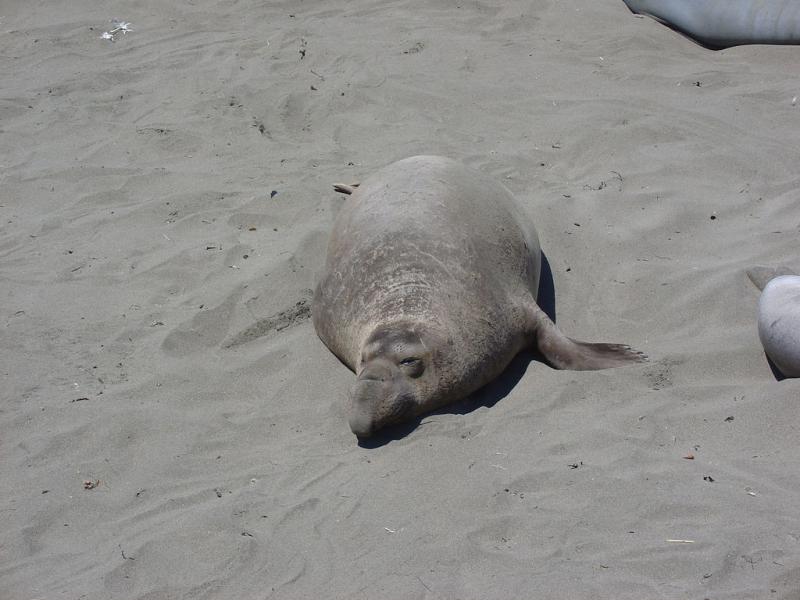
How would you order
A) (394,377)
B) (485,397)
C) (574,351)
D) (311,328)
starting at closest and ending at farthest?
(394,377)
(485,397)
(574,351)
(311,328)

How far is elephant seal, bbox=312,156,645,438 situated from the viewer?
13.3 ft

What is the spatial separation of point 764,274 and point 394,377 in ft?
6.63

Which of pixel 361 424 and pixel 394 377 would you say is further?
pixel 394 377

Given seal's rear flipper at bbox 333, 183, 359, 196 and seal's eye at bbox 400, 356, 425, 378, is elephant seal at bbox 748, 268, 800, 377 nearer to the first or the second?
seal's eye at bbox 400, 356, 425, 378

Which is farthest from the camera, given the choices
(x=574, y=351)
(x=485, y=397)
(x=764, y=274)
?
(x=764, y=274)

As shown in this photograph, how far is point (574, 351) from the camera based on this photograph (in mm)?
4312

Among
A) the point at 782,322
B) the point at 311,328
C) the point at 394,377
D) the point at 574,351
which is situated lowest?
the point at 311,328

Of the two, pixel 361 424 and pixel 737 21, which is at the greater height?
pixel 737 21

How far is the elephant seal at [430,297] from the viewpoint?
13.3ft

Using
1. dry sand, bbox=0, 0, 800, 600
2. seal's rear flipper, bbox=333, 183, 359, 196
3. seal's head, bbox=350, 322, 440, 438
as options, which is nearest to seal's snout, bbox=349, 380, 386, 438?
seal's head, bbox=350, 322, 440, 438

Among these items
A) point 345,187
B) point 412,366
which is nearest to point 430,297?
point 412,366

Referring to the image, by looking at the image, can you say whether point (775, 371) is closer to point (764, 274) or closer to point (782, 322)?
point (782, 322)

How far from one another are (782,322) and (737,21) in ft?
15.4

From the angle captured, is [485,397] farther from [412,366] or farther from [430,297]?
[430,297]
